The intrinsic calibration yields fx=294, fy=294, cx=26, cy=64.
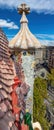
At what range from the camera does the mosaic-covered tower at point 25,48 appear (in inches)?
229

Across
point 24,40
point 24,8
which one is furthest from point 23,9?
point 24,40

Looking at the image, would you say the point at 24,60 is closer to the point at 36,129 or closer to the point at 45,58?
the point at 36,129

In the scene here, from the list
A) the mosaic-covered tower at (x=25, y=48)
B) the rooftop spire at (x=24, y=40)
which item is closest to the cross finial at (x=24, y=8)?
the mosaic-covered tower at (x=25, y=48)

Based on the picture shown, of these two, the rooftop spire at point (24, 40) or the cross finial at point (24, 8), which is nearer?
the rooftop spire at point (24, 40)

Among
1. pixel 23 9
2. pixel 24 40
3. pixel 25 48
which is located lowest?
pixel 25 48

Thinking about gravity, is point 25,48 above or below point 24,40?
below

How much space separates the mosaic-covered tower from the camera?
5.82 m

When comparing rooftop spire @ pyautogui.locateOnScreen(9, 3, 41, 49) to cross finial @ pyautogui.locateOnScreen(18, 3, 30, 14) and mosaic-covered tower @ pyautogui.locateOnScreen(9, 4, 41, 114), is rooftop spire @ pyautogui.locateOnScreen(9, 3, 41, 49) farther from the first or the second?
cross finial @ pyautogui.locateOnScreen(18, 3, 30, 14)

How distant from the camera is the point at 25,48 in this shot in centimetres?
587

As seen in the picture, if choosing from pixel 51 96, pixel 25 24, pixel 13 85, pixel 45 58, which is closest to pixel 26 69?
pixel 25 24

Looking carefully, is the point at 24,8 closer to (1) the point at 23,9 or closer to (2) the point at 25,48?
(1) the point at 23,9

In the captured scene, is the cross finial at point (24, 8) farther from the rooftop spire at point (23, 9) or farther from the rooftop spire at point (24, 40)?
the rooftop spire at point (24, 40)

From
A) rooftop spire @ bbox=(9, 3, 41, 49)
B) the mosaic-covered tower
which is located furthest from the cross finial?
rooftop spire @ bbox=(9, 3, 41, 49)

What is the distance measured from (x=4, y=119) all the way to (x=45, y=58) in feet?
177
